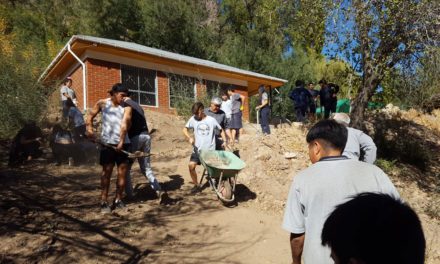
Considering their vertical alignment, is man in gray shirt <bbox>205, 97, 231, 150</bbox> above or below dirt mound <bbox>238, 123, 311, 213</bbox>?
above

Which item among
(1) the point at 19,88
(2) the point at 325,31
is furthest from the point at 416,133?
(1) the point at 19,88

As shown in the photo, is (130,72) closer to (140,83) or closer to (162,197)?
(140,83)

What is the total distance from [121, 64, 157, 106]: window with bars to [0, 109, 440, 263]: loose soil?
5918mm

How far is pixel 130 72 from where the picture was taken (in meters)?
12.9

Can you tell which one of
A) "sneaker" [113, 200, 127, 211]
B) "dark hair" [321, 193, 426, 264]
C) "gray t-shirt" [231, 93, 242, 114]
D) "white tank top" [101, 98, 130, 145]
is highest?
"gray t-shirt" [231, 93, 242, 114]

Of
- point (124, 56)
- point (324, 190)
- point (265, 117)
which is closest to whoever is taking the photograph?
point (324, 190)

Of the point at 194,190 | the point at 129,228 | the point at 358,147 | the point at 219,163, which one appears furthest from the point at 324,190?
the point at 194,190

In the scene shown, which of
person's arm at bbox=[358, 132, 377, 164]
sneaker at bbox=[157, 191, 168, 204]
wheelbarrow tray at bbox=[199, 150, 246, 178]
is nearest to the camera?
person's arm at bbox=[358, 132, 377, 164]

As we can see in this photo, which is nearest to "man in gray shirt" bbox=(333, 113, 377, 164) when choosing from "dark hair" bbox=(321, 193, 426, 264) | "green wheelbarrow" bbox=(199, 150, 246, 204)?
"green wheelbarrow" bbox=(199, 150, 246, 204)

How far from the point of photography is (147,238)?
387 centimetres

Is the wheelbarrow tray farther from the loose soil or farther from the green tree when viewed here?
the green tree

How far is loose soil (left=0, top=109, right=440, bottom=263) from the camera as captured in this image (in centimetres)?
345

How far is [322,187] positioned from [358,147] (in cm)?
216

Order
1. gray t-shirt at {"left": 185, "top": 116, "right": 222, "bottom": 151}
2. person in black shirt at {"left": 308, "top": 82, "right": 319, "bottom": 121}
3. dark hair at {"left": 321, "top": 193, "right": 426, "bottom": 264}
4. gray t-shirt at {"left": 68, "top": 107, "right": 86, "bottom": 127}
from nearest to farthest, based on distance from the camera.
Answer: dark hair at {"left": 321, "top": 193, "right": 426, "bottom": 264} < gray t-shirt at {"left": 185, "top": 116, "right": 222, "bottom": 151} < gray t-shirt at {"left": 68, "top": 107, "right": 86, "bottom": 127} < person in black shirt at {"left": 308, "top": 82, "right": 319, "bottom": 121}
